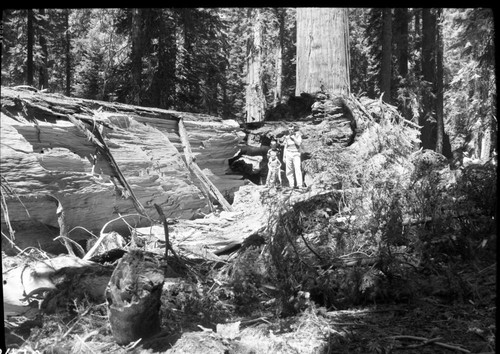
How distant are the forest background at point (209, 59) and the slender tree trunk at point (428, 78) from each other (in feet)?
0.13

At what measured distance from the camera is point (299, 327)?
14.6ft

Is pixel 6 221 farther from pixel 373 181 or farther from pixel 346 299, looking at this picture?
pixel 373 181

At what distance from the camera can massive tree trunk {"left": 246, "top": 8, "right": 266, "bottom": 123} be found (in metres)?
21.6

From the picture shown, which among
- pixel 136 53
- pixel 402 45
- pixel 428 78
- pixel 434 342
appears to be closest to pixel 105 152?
pixel 434 342

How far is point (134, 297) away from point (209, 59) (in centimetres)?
1728

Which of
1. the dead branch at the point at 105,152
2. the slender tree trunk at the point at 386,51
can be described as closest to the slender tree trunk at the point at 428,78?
the slender tree trunk at the point at 386,51

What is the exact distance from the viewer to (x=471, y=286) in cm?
454

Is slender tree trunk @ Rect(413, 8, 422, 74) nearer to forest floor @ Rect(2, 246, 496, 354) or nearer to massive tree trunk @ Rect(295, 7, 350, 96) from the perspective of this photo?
massive tree trunk @ Rect(295, 7, 350, 96)

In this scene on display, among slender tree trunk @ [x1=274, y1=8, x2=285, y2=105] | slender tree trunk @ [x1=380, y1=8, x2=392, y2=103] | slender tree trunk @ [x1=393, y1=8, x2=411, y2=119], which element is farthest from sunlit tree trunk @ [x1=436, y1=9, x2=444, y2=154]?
slender tree trunk @ [x1=274, y1=8, x2=285, y2=105]

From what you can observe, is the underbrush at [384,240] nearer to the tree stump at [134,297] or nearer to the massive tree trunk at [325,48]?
the tree stump at [134,297]

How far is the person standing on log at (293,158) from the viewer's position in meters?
9.58

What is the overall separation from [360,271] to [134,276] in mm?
2377

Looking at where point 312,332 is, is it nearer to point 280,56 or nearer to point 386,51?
point 386,51

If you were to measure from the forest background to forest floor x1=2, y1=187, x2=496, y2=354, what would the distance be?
666 centimetres
